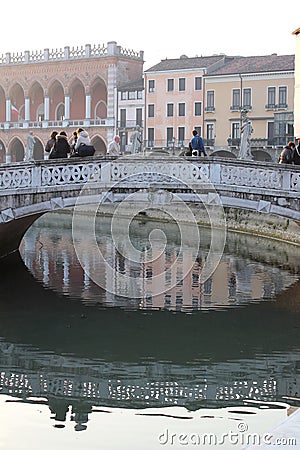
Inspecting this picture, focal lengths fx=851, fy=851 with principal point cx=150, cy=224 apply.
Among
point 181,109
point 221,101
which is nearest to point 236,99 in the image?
point 221,101

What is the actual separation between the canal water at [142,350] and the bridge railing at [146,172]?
2.52 m

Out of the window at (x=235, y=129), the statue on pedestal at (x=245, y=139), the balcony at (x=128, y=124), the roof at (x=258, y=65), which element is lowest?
the statue on pedestal at (x=245, y=139)

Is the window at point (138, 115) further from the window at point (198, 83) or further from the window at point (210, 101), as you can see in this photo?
the window at point (210, 101)

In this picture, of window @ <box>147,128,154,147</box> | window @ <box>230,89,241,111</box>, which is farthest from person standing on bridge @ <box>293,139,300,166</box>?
window @ <box>147,128,154,147</box>

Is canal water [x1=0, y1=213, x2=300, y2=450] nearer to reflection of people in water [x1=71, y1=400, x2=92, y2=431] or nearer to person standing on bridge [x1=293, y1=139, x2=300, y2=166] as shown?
reflection of people in water [x1=71, y1=400, x2=92, y2=431]

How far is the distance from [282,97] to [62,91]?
60.9ft

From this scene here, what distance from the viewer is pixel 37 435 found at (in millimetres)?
9984

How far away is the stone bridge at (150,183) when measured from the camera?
1617 centimetres

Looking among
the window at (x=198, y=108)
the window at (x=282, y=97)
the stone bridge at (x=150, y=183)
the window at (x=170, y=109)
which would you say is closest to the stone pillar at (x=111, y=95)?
the window at (x=170, y=109)

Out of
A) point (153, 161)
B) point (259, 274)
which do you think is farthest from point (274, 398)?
point (259, 274)

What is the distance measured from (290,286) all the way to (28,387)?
8907 mm

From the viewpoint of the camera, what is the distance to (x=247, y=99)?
47.0 meters

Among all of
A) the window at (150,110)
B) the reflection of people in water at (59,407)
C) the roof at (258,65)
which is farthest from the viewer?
the window at (150,110)

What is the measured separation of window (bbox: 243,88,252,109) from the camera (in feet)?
153
